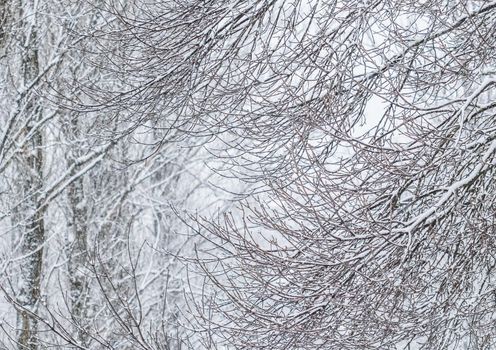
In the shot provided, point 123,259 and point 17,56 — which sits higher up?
point 17,56

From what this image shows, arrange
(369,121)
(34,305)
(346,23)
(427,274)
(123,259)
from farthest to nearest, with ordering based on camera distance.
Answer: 1. (123,259)
2. (34,305)
3. (369,121)
4. (346,23)
5. (427,274)

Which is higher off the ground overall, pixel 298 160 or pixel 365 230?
pixel 298 160

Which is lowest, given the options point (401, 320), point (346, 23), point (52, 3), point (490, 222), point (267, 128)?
point (401, 320)

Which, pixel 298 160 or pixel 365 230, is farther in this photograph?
pixel 298 160

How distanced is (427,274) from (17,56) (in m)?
6.73

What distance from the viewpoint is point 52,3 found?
9.45 meters

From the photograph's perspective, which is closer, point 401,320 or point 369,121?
point 401,320

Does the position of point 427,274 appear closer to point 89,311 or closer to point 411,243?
point 411,243

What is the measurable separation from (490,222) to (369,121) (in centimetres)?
247

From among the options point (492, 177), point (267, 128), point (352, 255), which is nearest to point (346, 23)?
point (267, 128)

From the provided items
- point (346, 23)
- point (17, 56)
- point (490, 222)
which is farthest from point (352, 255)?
point (17, 56)

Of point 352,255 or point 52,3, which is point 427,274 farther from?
point 52,3

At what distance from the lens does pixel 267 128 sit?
5.94 meters

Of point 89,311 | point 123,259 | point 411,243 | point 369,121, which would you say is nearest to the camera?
point 411,243
